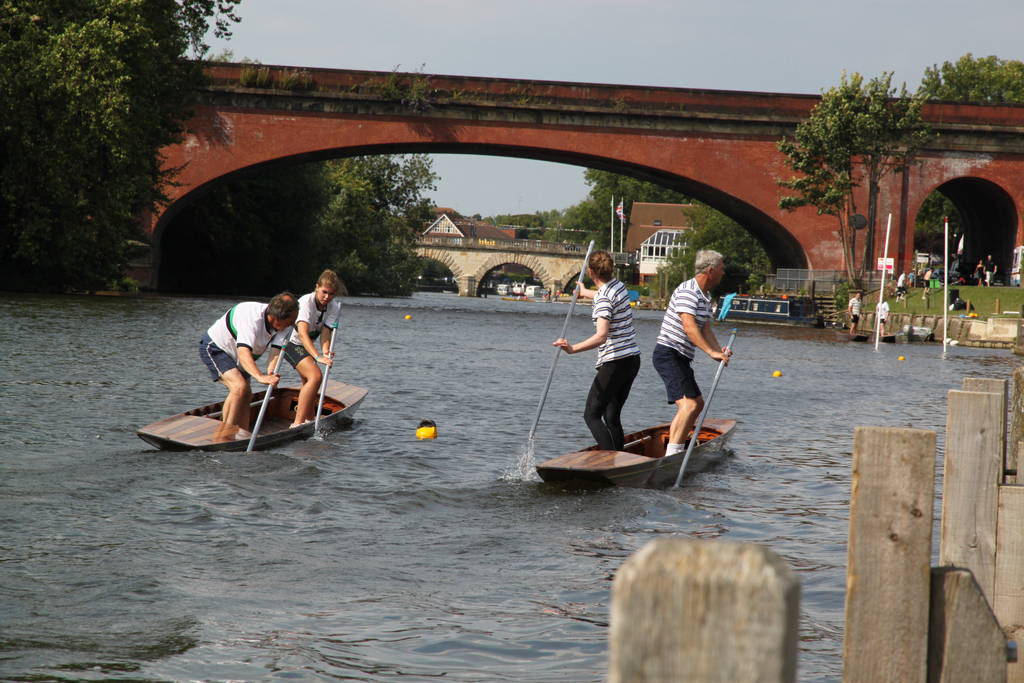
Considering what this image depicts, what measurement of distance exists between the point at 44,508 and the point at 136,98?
85.6 feet

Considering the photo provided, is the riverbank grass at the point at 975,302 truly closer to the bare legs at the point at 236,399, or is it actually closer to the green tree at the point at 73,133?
the green tree at the point at 73,133

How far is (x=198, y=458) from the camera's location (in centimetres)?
906

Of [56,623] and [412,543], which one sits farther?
[412,543]

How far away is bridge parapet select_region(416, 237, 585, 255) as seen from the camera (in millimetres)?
104938

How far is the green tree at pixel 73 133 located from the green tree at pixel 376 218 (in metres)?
32.8

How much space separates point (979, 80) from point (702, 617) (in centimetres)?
9344

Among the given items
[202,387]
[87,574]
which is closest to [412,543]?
[87,574]

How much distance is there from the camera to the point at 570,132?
42219 millimetres

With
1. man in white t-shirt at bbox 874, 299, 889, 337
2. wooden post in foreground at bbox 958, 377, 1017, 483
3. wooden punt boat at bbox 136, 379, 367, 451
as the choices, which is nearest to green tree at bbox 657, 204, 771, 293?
man in white t-shirt at bbox 874, 299, 889, 337

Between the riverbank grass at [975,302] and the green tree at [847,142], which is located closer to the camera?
the riverbank grass at [975,302]

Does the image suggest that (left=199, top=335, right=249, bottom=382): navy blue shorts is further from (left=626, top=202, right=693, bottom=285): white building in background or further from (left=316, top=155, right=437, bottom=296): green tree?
(left=626, top=202, right=693, bottom=285): white building in background

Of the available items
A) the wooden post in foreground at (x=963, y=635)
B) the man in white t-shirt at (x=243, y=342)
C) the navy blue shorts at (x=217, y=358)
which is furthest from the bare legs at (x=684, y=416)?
the wooden post in foreground at (x=963, y=635)

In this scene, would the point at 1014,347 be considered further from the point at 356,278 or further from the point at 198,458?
the point at 356,278

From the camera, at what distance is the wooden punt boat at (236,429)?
30.3ft
